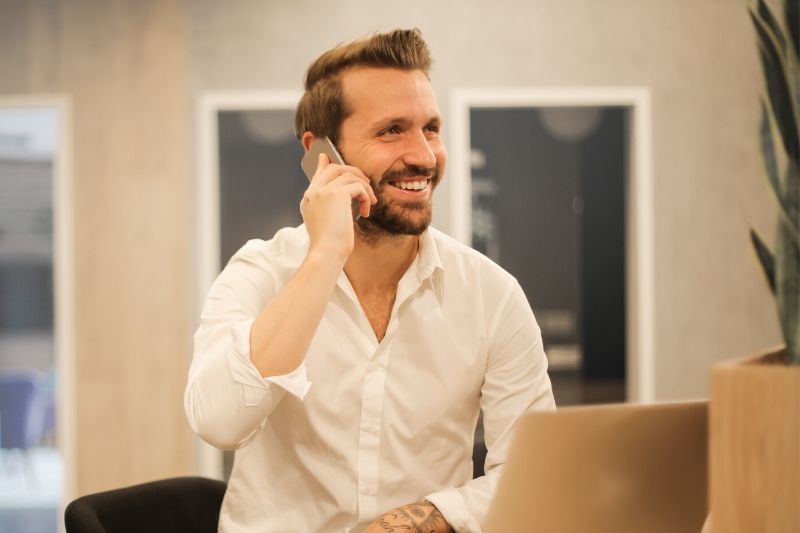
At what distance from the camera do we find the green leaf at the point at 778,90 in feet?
2.56

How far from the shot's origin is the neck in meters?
1.70

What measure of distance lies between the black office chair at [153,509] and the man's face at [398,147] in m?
0.71

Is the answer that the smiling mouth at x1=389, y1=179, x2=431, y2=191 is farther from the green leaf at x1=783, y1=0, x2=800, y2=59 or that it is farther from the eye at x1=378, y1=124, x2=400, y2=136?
the green leaf at x1=783, y1=0, x2=800, y2=59

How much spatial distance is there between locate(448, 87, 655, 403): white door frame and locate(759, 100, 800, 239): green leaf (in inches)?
126

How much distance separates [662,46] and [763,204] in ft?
3.11

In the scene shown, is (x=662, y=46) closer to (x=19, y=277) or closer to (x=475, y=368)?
(x=475, y=368)

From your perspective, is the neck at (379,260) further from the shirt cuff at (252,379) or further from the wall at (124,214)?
the wall at (124,214)

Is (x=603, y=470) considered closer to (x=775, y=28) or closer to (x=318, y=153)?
(x=775, y=28)

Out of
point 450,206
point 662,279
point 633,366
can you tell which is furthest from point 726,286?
point 450,206

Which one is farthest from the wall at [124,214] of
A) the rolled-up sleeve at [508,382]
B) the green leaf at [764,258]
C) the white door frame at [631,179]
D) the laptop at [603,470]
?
the green leaf at [764,258]

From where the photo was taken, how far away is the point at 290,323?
134 cm

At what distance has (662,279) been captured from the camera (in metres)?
4.12

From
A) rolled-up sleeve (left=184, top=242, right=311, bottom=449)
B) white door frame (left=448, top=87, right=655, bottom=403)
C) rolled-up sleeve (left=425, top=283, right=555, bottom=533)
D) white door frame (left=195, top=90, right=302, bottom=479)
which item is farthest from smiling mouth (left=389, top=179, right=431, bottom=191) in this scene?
white door frame (left=195, top=90, right=302, bottom=479)

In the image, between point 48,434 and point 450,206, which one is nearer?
point 450,206
